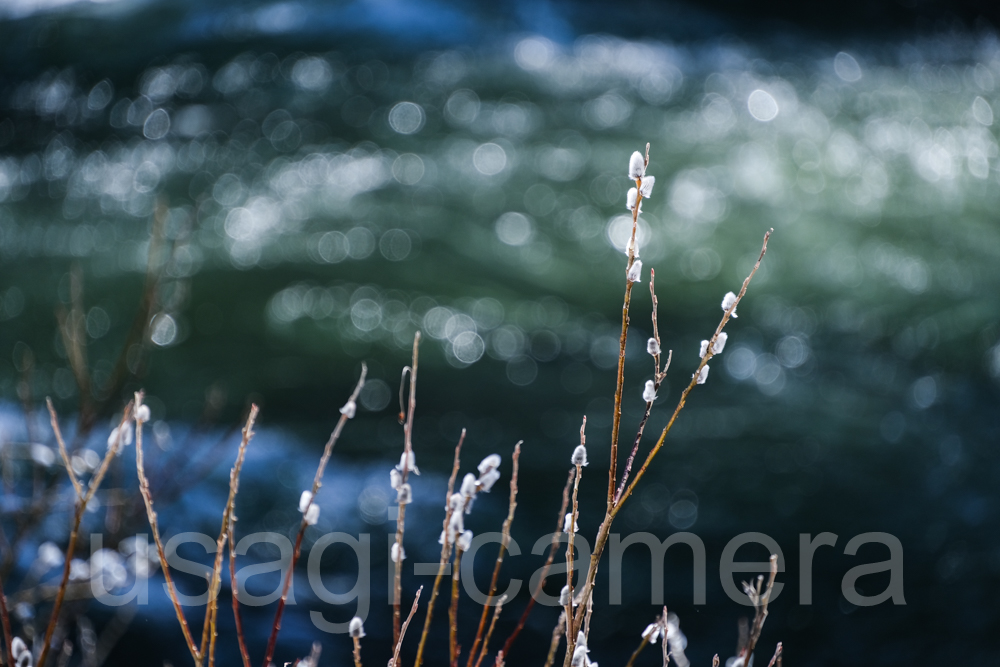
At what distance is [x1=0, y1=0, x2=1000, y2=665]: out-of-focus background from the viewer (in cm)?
372

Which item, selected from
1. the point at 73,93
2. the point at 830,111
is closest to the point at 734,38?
the point at 830,111

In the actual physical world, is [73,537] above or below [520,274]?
below

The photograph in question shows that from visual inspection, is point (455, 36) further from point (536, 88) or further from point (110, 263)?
point (110, 263)

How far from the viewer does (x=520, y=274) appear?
6.47 m

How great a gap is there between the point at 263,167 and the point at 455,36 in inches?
113

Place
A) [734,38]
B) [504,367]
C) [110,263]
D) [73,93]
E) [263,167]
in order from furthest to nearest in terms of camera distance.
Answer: [734,38]
[73,93]
[263,167]
[110,263]
[504,367]

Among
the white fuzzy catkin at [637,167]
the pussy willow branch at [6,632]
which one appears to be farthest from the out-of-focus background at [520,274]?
the white fuzzy catkin at [637,167]

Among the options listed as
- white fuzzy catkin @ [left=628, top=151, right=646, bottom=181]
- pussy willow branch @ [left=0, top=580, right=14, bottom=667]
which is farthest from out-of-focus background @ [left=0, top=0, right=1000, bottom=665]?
white fuzzy catkin @ [left=628, top=151, right=646, bottom=181]

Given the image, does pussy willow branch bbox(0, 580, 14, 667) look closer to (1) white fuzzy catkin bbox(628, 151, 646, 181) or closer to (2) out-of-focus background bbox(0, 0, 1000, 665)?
(2) out-of-focus background bbox(0, 0, 1000, 665)

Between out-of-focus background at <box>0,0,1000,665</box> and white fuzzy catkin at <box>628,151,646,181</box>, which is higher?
out-of-focus background at <box>0,0,1000,665</box>

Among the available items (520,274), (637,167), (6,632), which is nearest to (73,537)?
(6,632)

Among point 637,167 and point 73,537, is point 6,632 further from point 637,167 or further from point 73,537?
point 637,167

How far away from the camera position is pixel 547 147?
27.0 ft

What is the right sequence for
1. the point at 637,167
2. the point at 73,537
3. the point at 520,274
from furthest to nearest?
the point at 520,274 < the point at 73,537 < the point at 637,167
